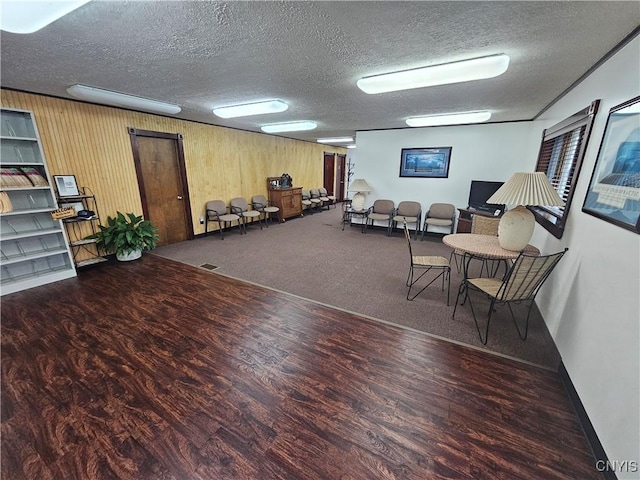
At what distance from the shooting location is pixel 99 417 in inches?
63.6

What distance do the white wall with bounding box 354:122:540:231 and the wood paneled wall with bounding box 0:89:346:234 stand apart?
2908 millimetres

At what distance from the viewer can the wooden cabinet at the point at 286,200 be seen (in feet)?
24.1

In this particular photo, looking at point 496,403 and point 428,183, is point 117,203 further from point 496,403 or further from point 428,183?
point 428,183

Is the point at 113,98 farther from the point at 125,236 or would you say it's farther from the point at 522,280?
the point at 522,280

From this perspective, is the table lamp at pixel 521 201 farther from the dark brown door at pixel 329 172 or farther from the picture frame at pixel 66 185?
the dark brown door at pixel 329 172

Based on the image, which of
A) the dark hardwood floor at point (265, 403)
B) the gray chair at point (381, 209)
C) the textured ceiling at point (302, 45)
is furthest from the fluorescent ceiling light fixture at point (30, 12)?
the gray chair at point (381, 209)

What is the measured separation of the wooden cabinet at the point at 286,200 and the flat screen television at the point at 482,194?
184 inches

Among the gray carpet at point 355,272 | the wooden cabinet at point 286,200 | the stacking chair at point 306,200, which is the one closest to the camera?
the gray carpet at point 355,272

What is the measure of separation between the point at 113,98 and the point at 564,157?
213 inches

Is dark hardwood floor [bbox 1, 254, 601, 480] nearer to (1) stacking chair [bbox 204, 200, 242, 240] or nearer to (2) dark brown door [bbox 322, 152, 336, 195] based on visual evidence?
(1) stacking chair [bbox 204, 200, 242, 240]

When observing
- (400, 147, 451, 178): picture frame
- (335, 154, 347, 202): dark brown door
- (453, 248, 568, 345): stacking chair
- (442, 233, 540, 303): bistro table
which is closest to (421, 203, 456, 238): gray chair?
(400, 147, 451, 178): picture frame

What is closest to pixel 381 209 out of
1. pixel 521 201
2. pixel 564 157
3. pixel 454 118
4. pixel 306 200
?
pixel 454 118

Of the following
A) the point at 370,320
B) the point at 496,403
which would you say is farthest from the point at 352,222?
the point at 496,403

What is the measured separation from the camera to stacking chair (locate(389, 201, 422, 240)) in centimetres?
579
